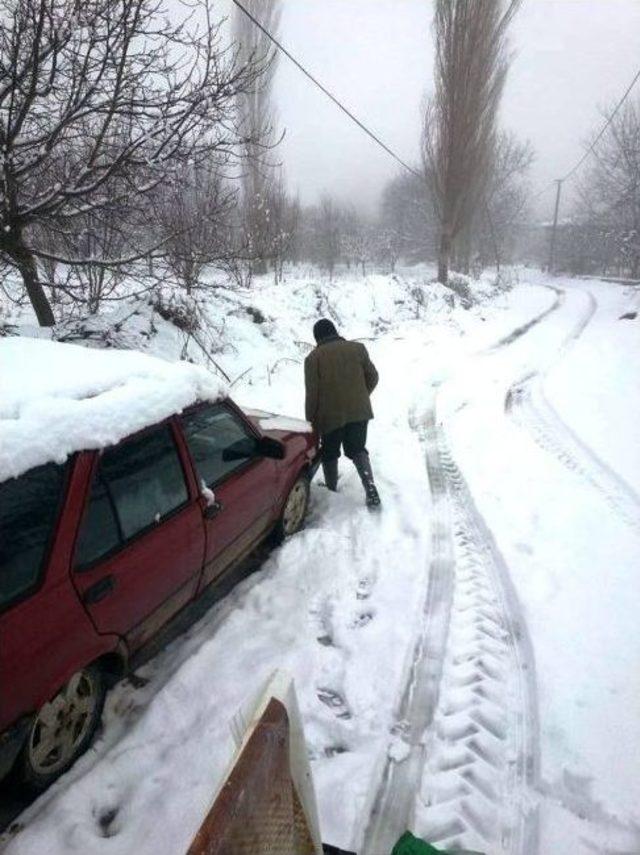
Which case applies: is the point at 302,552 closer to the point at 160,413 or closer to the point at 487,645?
the point at 487,645

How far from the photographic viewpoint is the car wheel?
209 centimetres

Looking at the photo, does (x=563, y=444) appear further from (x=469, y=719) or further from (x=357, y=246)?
(x=357, y=246)

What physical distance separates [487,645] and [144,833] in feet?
6.83

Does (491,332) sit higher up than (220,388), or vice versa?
(220,388)

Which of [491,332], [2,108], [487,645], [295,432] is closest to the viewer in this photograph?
[487,645]

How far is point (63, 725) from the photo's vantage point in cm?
221

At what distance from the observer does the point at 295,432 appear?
4.54 meters

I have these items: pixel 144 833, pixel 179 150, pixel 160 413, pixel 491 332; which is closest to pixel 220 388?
pixel 160 413

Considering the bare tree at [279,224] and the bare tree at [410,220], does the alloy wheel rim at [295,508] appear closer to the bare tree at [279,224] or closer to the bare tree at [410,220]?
the bare tree at [279,224]

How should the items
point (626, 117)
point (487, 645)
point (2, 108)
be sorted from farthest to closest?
point (626, 117) < point (2, 108) < point (487, 645)

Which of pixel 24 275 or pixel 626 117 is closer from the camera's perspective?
pixel 24 275

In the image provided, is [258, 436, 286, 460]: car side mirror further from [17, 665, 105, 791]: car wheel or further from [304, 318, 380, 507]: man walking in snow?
[17, 665, 105, 791]: car wheel

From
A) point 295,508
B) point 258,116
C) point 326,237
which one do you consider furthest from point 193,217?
point 326,237

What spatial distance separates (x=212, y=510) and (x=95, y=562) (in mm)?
878
